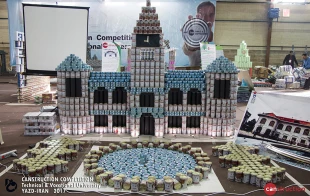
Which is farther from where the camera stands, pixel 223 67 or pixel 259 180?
pixel 223 67

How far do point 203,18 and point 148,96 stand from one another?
17.7m

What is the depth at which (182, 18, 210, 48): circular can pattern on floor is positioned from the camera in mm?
28188

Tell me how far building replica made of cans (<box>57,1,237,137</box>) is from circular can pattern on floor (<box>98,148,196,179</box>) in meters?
2.18

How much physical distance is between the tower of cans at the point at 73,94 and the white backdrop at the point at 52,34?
232 inches

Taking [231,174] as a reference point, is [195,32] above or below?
above

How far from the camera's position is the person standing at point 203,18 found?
28062 mm

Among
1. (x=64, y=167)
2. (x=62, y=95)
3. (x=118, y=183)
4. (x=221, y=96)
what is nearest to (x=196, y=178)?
(x=118, y=183)

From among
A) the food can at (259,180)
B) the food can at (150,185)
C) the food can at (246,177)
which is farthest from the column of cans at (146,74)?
the food can at (259,180)

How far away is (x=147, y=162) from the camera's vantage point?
32.1ft

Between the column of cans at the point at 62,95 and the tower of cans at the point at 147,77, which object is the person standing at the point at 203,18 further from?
the column of cans at the point at 62,95

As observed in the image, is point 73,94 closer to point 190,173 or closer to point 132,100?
point 132,100

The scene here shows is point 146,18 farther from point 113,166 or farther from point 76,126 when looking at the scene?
point 113,166
